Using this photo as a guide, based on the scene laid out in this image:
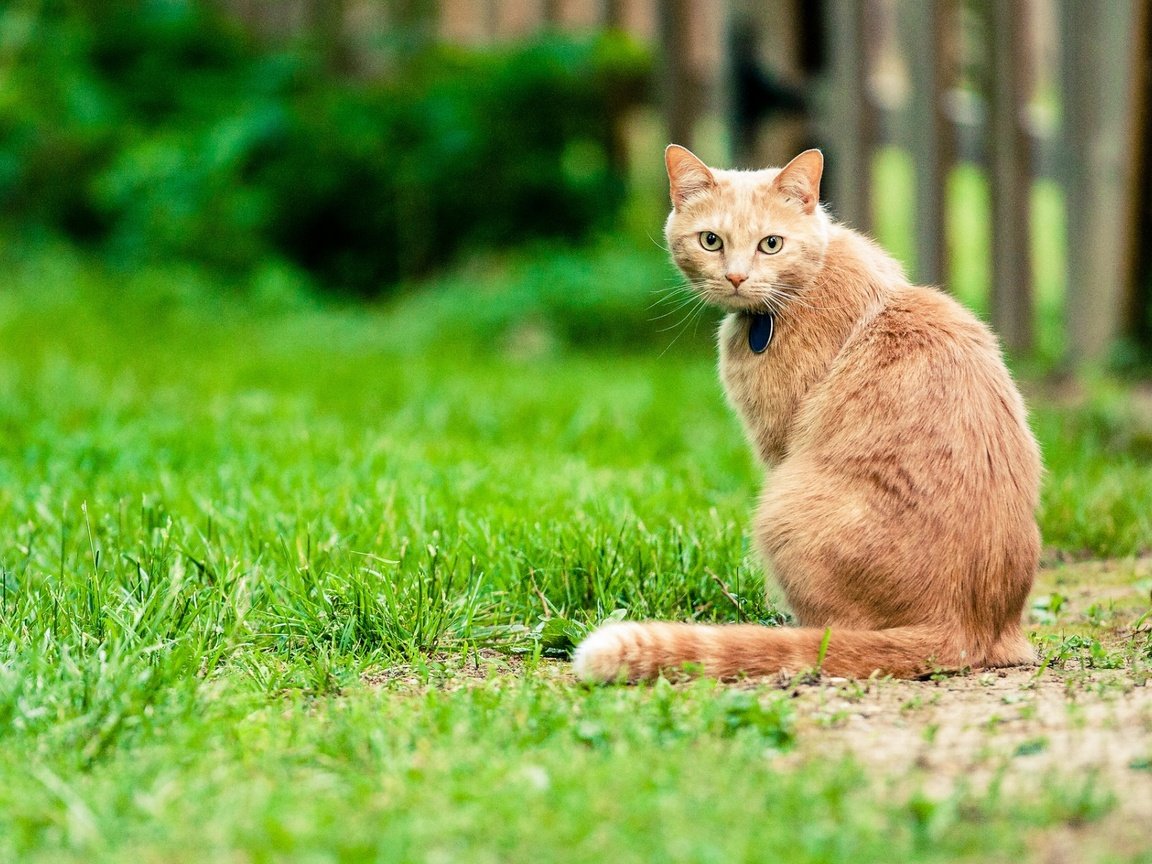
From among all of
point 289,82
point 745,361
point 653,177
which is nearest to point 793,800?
point 745,361

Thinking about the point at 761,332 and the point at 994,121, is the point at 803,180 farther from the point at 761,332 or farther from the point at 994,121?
the point at 994,121

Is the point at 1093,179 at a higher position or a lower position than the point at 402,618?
higher

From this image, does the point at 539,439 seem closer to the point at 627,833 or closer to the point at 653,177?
the point at 627,833

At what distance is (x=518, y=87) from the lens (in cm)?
888

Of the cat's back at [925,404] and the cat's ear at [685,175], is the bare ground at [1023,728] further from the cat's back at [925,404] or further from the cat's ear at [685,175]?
the cat's ear at [685,175]

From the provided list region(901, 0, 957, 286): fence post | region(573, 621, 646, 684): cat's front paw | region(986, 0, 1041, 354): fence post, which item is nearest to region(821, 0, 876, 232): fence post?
region(901, 0, 957, 286): fence post

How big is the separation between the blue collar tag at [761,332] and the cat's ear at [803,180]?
252 mm

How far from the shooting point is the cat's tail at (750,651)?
2.55m

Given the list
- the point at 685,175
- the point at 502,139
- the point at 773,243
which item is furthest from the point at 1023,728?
the point at 502,139

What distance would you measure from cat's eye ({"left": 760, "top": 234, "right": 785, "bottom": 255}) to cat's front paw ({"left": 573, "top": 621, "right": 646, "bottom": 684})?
935 millimetres

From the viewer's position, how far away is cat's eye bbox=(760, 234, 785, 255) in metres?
3.01

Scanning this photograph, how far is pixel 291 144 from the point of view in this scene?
9.36 metres

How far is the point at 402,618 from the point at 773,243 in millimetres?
1144

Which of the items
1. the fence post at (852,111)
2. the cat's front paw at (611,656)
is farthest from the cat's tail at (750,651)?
the fence post at (852,111)
